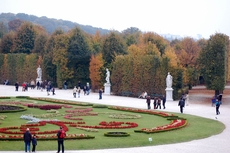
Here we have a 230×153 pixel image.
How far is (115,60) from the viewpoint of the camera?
57.0m

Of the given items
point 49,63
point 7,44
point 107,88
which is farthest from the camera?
point 7,44

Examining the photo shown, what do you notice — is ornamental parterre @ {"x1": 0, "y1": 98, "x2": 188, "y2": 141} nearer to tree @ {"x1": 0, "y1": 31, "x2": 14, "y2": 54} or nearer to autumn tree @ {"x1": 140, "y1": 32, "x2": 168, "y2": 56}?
autumn tree @ {"x1": 140, "y1": 32, "x2": 168, "y2": 56}

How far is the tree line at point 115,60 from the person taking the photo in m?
49.8

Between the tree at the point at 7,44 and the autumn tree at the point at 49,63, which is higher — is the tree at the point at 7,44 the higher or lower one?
the higher one

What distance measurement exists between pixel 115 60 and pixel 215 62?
44.7 feet

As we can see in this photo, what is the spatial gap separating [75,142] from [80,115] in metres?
11.0

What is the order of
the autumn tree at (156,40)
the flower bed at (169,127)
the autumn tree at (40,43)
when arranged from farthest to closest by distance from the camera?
the autumn tree at (40,43), the autumn tree at (156,40), the flower bed at (169,127)

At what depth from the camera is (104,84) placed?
55.9 metres

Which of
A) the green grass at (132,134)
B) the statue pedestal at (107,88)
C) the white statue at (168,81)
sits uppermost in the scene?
the white statue at (168,81)

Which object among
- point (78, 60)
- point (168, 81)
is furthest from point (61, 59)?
point (168, 81)

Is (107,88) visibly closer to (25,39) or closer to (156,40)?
(156,40)

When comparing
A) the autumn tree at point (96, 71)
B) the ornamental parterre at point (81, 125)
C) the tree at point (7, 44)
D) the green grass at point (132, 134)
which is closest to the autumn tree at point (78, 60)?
the autumn tree at point (96, 71)

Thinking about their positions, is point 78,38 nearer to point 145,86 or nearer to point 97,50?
point 97,50

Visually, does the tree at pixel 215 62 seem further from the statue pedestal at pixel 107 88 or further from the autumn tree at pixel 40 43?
the autumn tree at pixel 40 43
